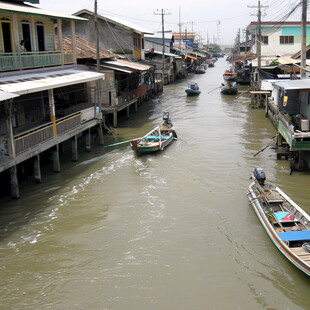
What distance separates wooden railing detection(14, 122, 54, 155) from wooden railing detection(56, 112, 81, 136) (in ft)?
1.64

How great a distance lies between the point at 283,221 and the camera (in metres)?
11.7

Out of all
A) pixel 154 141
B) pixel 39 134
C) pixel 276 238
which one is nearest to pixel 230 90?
pixel 154 141

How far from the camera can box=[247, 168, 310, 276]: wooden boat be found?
32.6ft

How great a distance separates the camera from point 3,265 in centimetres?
1061

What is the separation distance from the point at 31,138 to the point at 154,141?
8276 mm

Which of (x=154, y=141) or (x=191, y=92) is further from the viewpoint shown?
(x=191, y=92)

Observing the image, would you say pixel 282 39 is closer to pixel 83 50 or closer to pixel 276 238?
pixel 83 50

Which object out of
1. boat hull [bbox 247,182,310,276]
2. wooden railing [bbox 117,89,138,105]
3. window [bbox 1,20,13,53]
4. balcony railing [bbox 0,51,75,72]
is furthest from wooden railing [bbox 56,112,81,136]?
boat hull [bbox 247,182,310,276]

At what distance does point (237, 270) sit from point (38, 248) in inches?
237

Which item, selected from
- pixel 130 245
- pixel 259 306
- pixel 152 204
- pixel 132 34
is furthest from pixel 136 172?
pixel 132 34

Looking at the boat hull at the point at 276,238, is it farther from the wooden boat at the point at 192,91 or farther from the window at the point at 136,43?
the wooden boat at the point at 192,91

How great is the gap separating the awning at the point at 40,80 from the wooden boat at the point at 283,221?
9251mm

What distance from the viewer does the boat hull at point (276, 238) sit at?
31.1ft

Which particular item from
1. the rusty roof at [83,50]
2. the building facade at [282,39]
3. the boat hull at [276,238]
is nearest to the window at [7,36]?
the rusty roof at [83,50]
